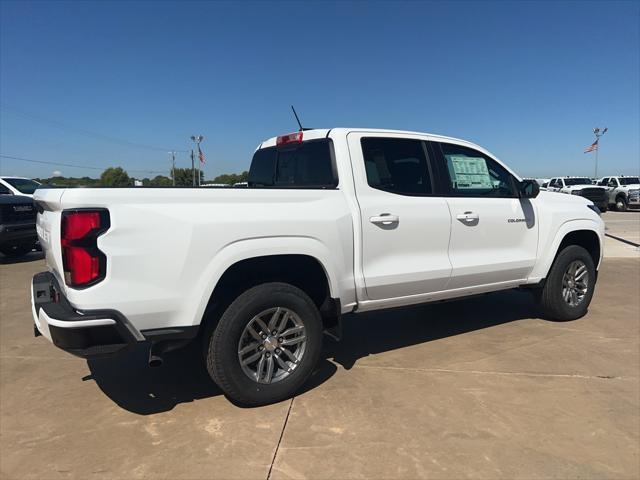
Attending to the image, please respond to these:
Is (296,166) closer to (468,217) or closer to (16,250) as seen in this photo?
(468,217)

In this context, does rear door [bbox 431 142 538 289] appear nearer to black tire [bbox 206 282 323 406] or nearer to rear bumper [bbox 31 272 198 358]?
black tire [bbox 206 282 323 406]

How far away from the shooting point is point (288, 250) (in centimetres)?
315

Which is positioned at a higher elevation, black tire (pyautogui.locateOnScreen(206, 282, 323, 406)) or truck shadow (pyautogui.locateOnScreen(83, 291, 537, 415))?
black tire (pyautogui.locateOnScreen(206, 282, 323, 406))

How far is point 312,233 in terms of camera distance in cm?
327

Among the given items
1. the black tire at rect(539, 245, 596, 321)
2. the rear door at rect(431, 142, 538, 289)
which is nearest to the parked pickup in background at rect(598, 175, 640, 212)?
the black tire at rect(539, 245, 596, 321)

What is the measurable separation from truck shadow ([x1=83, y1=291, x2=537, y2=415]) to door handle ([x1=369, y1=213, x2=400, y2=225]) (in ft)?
4.17

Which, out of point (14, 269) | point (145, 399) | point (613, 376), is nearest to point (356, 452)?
point (145, 399)

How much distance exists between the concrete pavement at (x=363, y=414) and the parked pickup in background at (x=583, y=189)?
22085 millimetres

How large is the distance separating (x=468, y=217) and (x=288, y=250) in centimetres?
186

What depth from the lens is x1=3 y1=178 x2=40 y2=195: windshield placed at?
39.0 feet

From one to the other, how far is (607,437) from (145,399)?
3.08 metres

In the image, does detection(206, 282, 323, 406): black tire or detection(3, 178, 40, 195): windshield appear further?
detection(3, 178, 40, 195): windshield

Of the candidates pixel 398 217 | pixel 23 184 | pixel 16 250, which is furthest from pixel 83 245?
pixel 23 184

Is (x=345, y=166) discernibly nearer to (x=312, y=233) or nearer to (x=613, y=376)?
(x=312, y=233)
